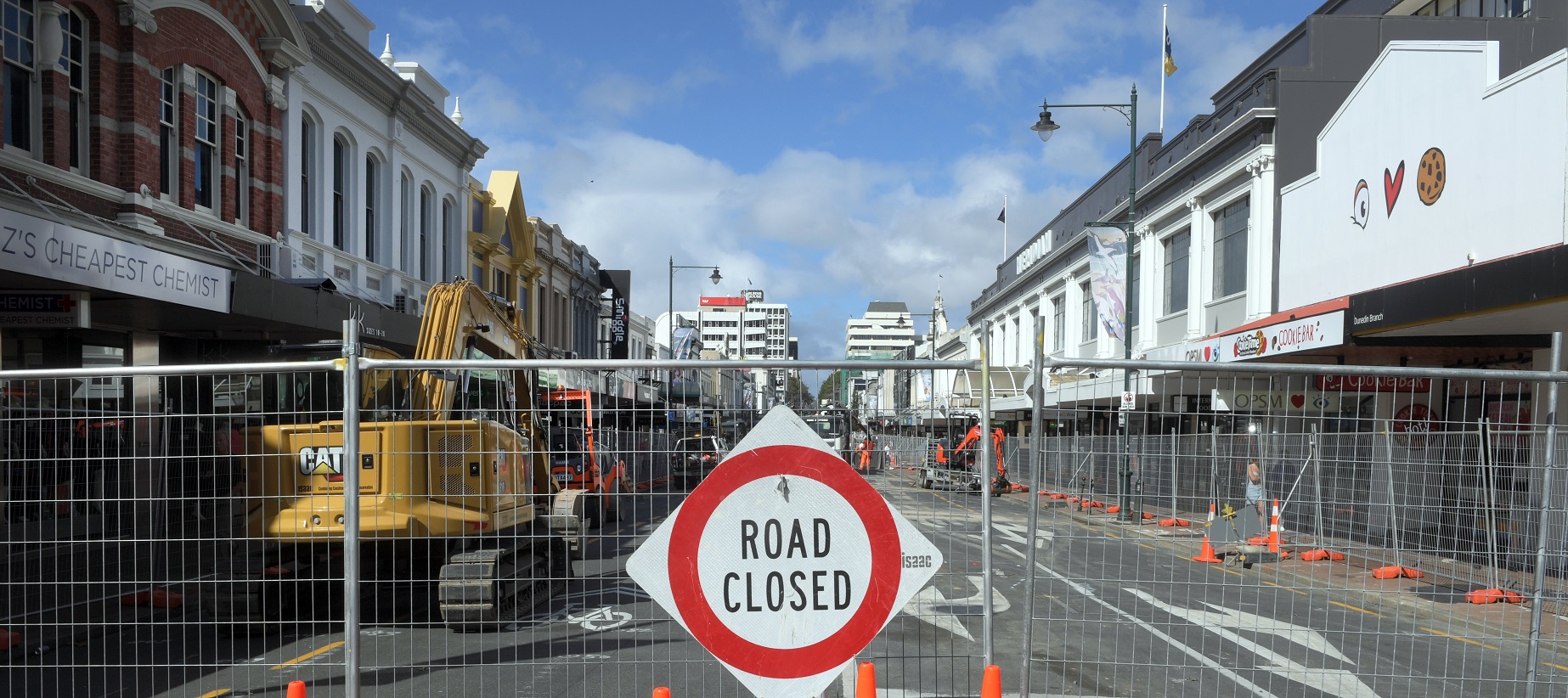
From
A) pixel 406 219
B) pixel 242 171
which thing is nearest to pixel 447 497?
pixel 242 171

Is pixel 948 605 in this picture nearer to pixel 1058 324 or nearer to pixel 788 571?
pixel 788 571

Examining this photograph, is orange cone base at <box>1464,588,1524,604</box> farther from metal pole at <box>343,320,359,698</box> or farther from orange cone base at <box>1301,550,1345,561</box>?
metal pole at <box>343,320,359,698</box>

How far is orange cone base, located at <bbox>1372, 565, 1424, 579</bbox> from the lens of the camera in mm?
4934

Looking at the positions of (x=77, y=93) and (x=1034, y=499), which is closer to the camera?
(x=1034, y=499)

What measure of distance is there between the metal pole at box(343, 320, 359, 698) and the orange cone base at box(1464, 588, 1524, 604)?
5.32 metres

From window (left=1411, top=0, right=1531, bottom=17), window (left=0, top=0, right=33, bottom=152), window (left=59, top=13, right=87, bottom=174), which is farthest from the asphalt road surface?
window (left=1411, top=0, right=1531, bottom=17)

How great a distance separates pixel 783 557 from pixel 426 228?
2882cm

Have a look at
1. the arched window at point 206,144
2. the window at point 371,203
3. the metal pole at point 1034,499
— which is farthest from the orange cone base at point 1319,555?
the window at point 371,203

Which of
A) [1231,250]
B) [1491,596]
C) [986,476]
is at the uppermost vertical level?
[1231,250]

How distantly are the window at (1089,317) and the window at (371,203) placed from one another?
24905mm

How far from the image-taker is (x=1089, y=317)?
41.6 m

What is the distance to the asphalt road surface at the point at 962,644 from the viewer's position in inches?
196

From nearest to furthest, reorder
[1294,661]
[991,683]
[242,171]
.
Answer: [991,683]
[1294,661]
[242,171]

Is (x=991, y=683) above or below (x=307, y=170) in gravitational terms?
below
